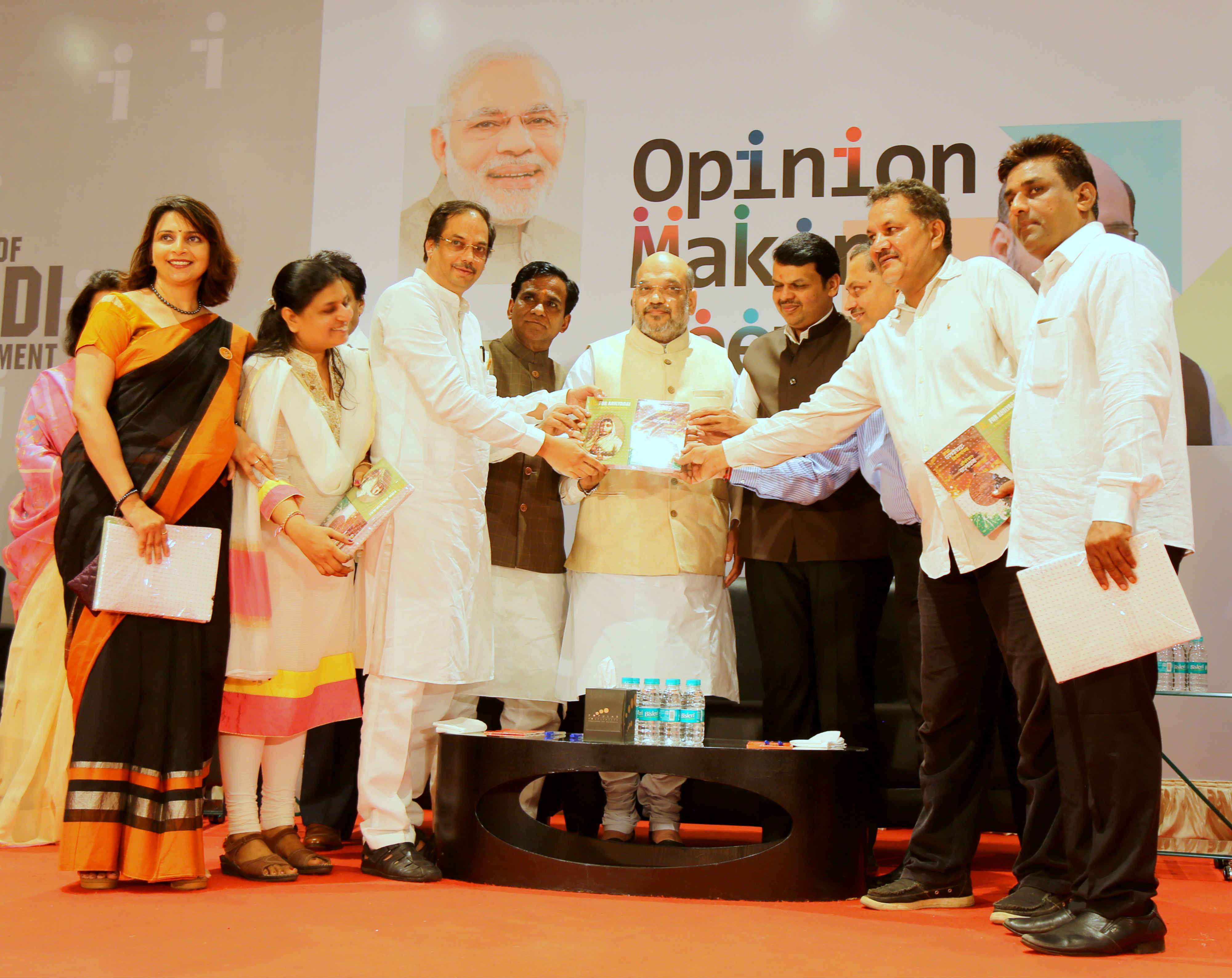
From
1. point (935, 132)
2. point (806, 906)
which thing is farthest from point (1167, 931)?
point (935, 132)

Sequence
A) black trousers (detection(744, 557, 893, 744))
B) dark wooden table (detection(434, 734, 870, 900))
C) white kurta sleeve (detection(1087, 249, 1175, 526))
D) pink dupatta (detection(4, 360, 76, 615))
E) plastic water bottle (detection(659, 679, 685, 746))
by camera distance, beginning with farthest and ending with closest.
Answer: pink dupatta (detection(4, 360, 76, 615)), black trousers (detection(744, 557, 893, 744)), plastic water bottle (detection(659, 679, 685, 746)), dark wooden table (detection(434, 734, 870, 900)), white kurta sleeve (detection(1087, 249, 1175, 526))

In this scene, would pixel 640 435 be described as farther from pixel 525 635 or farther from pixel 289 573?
pixel 289 573

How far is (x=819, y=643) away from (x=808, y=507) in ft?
1.48

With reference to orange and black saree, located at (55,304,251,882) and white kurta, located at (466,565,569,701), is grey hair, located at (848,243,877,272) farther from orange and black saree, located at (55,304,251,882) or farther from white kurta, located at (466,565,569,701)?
orange and black saree, located at (55,304,251,882)

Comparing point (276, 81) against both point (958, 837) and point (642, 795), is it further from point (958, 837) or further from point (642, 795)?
point (958, 837)

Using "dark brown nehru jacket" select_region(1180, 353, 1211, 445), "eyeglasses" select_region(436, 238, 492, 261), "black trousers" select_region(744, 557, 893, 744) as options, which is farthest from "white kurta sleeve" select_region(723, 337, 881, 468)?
"dark brown nehru jacket" select_region(1180, 353, 1211, 445)

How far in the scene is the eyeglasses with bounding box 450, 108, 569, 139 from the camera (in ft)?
17.8

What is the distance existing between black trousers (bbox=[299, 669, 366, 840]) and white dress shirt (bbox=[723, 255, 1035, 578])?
2121 millimetres

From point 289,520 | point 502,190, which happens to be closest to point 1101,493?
point 289,520

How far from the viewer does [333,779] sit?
12.8ft

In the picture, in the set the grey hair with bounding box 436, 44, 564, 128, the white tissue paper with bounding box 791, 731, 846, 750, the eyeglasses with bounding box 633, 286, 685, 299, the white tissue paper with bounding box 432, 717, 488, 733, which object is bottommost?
the white tissue paper with bounding box 432, 717, 488, 733

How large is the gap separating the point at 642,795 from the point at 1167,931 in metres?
1.63

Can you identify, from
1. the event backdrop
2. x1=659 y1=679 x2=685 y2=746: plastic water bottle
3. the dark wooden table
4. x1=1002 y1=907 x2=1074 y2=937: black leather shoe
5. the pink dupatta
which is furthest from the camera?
the event backdrop

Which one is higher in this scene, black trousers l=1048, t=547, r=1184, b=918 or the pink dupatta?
the pink dupatta
